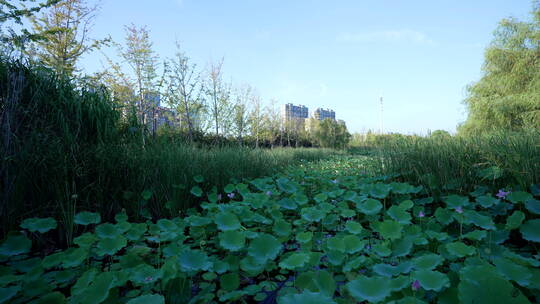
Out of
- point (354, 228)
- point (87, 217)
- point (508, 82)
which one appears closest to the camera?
point (354, 228)

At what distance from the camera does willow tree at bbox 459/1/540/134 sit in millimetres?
12594

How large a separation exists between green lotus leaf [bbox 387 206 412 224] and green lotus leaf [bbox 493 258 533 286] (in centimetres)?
63

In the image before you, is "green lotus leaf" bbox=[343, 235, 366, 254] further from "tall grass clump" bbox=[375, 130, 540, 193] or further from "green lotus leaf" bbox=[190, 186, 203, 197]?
"tall grass clump" bbox=[375, 130, 540, 193]

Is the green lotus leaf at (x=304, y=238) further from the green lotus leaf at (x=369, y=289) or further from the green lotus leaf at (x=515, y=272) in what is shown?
the green lotus leaf at (x=515, y=272)

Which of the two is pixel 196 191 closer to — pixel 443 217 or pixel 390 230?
pixel 390 230

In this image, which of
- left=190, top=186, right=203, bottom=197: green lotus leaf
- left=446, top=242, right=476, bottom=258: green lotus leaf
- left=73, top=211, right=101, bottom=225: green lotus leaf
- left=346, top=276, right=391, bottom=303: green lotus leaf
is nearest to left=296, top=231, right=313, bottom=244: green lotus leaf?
left=346, top=276, right=391, bottom=303: green lotus leaf

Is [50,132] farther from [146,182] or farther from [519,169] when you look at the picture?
[519,169]

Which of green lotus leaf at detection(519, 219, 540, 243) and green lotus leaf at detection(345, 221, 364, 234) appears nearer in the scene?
green lotus leaf at detection(519, 219, 540, 243)

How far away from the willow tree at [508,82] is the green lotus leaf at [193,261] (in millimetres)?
16544

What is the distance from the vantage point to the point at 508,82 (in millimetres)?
13609

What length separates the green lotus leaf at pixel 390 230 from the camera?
4.57 ft

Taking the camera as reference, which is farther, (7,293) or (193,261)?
(193,261)

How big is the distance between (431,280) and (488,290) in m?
0.18

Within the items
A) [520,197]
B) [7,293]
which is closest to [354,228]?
[520,197]
